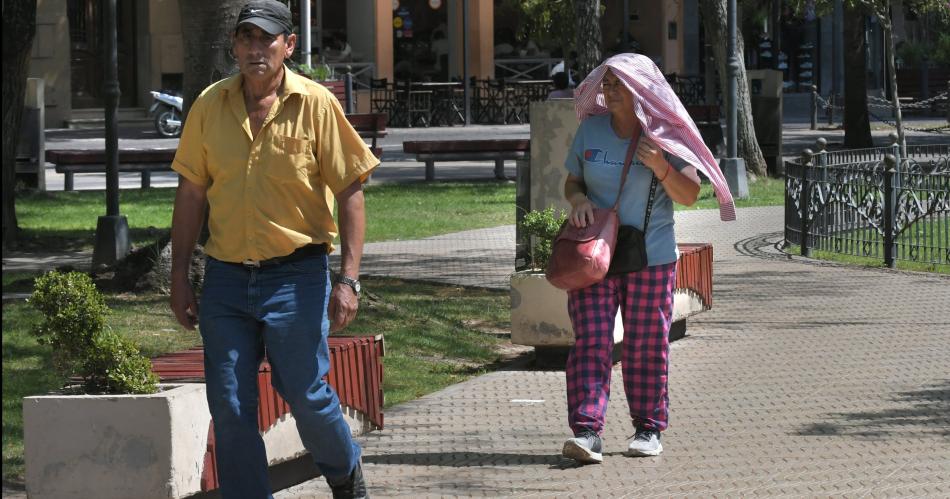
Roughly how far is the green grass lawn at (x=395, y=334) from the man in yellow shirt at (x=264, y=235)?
230 centimetres

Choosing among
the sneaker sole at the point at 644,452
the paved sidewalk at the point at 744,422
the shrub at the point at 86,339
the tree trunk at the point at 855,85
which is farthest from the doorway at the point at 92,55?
the shrub at the point at 86,339

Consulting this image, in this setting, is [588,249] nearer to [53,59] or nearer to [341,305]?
[341,305]

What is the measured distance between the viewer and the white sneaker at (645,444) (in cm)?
673

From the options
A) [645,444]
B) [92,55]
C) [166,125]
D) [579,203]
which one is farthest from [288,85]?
[92,55]

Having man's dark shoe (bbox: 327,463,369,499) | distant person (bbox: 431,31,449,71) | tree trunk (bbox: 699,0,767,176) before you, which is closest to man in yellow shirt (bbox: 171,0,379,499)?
man's dark shoe (bbox: 327,463,369,499)

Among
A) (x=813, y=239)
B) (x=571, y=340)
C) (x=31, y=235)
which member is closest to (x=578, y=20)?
(x=813, y=239)

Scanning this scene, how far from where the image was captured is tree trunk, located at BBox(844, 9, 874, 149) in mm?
28297

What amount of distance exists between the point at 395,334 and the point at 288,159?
5.27m

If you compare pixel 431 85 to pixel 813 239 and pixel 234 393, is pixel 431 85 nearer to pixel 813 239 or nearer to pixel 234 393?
pixel 813 239

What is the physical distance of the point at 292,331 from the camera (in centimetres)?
509

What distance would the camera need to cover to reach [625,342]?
675cm

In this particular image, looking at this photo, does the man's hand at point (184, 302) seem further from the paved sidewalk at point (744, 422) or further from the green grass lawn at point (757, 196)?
the green grass lawn at point (757, 196)

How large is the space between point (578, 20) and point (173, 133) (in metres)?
13.4

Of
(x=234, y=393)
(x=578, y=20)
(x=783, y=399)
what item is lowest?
(x=783, y=399)
